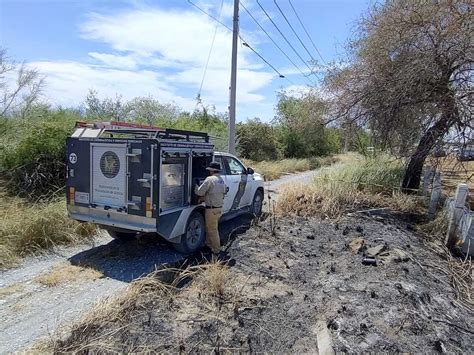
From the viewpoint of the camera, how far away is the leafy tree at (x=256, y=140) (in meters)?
25.2

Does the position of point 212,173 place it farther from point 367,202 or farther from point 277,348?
point 367,202

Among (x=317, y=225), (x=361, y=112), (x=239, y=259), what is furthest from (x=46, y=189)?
(x=361, y=112)

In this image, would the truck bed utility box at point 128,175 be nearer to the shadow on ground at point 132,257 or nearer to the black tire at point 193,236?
the black tire at point 193,236

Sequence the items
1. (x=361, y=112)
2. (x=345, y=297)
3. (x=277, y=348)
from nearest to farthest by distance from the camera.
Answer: (x=277, y=348) < (x=345, y=297) < (x=361, y=112)

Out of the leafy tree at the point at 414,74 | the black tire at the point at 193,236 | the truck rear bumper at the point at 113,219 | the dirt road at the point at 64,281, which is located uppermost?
the leafy tree at the point at 414,74

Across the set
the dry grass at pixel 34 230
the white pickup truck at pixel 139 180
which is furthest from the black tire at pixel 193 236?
the dry grass at pixel 34 230

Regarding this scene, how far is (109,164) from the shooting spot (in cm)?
620

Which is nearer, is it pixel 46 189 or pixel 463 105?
pixel 463 105

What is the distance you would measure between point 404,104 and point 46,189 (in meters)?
10.2

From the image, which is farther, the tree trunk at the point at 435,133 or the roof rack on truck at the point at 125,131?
the tree trunk at the point at 435,133

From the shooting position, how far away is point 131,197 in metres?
6.03

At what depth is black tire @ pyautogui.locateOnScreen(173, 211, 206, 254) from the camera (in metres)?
6.58

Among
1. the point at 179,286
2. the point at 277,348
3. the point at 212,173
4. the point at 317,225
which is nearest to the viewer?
the point at 277,348

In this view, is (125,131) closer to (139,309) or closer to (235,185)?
(235,185)
